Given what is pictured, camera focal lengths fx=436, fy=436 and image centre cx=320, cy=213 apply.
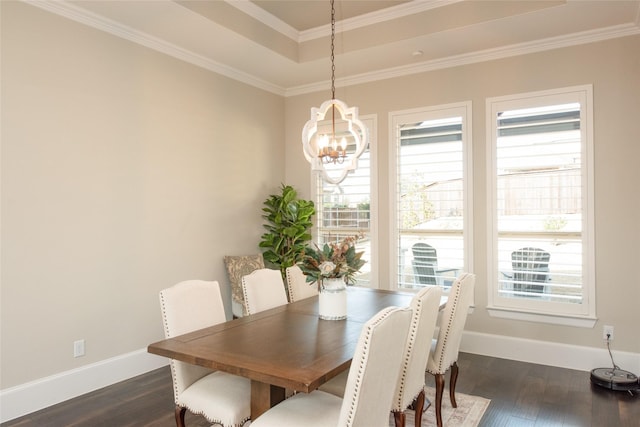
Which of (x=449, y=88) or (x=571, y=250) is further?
(x=449, y=88)

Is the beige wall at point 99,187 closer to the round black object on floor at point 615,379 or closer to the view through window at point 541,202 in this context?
the view through window at point 541,202

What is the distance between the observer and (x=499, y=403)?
10.8ft

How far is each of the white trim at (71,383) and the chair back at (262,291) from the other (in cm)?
140

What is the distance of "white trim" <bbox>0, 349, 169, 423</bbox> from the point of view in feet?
10.2

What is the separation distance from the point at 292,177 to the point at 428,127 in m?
1.92

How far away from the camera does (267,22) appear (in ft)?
14.2

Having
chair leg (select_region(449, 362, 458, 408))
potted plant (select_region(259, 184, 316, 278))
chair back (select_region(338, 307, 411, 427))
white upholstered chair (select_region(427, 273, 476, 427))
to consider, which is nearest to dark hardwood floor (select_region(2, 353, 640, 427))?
chair leg (select_region(449, 362, 458, 408))

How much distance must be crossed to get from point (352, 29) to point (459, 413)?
11.9 feet

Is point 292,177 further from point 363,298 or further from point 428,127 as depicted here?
point 363,298

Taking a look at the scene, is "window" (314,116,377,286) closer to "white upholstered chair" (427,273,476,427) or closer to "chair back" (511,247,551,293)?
"chair back" (511,247,551,293)

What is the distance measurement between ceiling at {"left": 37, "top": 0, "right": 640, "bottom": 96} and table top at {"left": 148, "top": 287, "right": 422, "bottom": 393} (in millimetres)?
2578

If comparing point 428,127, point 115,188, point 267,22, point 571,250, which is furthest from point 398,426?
point 267,22

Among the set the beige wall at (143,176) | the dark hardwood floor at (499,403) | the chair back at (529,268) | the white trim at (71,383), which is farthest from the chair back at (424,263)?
the white trim at (71,383)

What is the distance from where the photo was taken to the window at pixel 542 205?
403 cm
